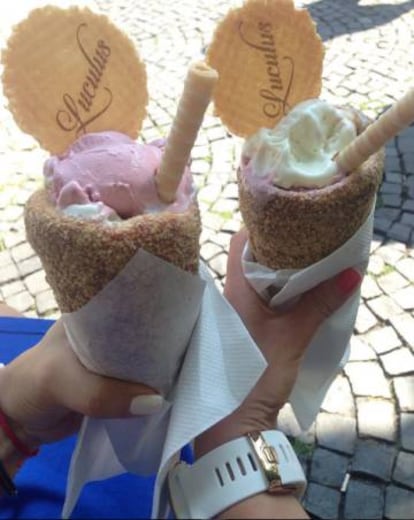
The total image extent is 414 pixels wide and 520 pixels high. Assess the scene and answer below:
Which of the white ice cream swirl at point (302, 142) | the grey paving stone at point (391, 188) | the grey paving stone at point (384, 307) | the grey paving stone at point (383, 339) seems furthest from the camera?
the grey paving stone at point (391, 188)

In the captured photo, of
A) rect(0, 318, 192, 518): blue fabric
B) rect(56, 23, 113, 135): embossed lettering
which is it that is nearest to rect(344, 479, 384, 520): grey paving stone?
rect(0, 318, 192, 518): blue fabric

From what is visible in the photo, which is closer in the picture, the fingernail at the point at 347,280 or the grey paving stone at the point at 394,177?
the fingernail at the point at 347,280

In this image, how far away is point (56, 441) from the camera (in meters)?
1.58

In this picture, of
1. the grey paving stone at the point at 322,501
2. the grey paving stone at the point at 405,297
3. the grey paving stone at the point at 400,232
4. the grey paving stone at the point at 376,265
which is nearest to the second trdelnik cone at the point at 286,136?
the grey paving stone at the point at 322,501

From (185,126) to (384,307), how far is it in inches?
83.5

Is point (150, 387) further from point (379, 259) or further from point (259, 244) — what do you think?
point (379, 259)

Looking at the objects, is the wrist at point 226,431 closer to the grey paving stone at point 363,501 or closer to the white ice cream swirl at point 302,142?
the white ice cream swirl at point 302,142

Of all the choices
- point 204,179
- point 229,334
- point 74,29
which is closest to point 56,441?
point 229,334

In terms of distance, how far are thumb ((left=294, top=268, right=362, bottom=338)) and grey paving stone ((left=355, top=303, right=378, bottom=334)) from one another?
55.3 inches

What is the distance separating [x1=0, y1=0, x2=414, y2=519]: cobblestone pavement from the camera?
2.32m

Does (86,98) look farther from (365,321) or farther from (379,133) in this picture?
(365,321)

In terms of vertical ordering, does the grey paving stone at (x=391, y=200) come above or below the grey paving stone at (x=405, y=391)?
above

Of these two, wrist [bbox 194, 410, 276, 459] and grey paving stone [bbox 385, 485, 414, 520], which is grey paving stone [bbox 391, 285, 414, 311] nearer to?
grey paving stone [bbox 385, 485, 414, 520]

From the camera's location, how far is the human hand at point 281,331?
141cm
